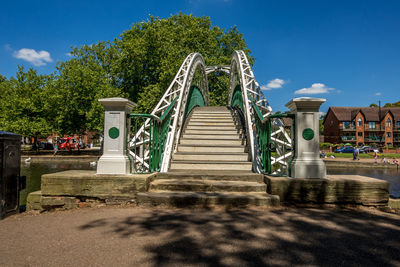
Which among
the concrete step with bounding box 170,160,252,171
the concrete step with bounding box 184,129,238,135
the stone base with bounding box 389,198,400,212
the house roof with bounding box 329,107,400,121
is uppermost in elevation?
the house roof with bounding box 329,107,400,121

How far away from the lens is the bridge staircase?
4242 millimetres

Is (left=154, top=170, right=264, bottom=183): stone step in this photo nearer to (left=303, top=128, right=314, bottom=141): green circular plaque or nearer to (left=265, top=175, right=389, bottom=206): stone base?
(left=265, top=175, right=389, bottom=206): stone base

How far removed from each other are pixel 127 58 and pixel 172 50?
5.15 meters

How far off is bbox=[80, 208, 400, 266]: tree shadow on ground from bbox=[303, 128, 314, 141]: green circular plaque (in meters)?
1.32

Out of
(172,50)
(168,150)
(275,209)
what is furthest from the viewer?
(172,50)

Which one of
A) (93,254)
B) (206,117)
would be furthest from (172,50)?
(93,254)

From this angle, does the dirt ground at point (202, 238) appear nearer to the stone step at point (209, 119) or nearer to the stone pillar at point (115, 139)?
the stone pillar at point (115, 139)

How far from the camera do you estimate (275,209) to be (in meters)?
4.13

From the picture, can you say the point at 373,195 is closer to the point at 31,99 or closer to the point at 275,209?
the point at 275,209

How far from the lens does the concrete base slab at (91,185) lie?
4387mm

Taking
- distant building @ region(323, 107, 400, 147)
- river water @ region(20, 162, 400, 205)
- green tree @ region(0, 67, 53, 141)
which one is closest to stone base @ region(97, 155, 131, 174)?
river water @ region(20, 162, 400, 205)

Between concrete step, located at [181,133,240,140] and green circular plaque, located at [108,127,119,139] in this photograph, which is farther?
concrete step, located at [181,133,240,140]

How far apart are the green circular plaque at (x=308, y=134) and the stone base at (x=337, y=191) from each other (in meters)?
0.79

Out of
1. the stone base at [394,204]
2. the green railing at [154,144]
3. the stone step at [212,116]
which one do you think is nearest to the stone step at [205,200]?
the green railing at [154,144]
